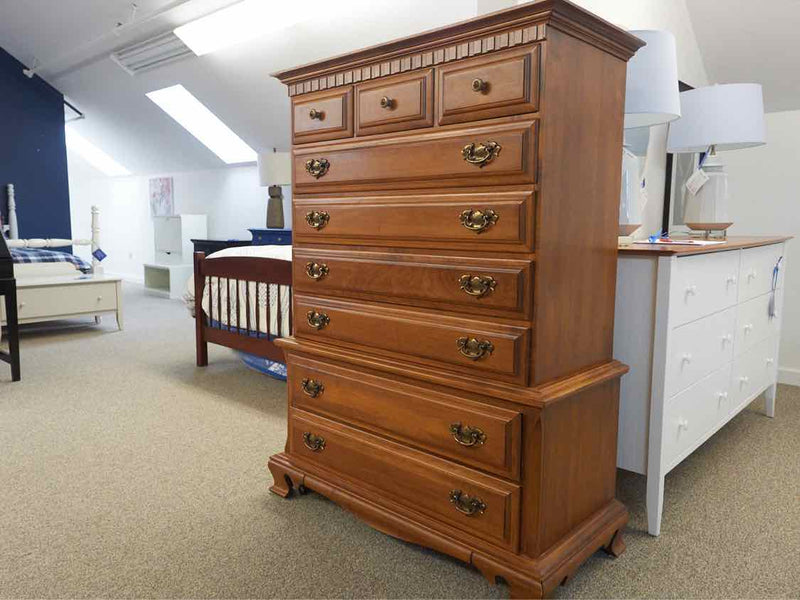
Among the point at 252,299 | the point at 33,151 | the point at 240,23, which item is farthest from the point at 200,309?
the point at 33,151

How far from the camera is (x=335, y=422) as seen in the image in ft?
5.82

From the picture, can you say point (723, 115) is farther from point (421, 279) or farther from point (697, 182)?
point (421, 279)

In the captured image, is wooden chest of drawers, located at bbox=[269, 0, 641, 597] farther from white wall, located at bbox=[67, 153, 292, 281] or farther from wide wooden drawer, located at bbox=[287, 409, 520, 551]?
white wall, located at bbox=[67, 153, 292, 281]

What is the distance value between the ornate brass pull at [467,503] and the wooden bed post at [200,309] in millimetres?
2532

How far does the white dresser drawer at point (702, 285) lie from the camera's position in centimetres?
167

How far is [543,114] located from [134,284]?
26.2 ft

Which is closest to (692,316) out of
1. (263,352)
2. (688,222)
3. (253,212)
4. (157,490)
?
(688,222)

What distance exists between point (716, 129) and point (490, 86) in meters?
1.48

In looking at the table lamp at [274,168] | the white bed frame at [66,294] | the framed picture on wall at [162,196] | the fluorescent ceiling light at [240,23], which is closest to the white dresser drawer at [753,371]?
the fluorescent ceiling light at [240,23]

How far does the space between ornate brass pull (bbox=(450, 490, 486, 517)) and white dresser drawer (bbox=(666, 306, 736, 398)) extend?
64 centimetres

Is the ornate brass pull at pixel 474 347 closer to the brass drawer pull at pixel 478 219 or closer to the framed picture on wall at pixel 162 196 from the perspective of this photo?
the brass drawer pull at pixel 478 219

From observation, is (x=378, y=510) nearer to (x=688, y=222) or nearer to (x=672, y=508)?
(x=672, y=508)

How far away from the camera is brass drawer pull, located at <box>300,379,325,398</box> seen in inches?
70.5

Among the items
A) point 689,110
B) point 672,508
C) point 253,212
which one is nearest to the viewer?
point 672,508
